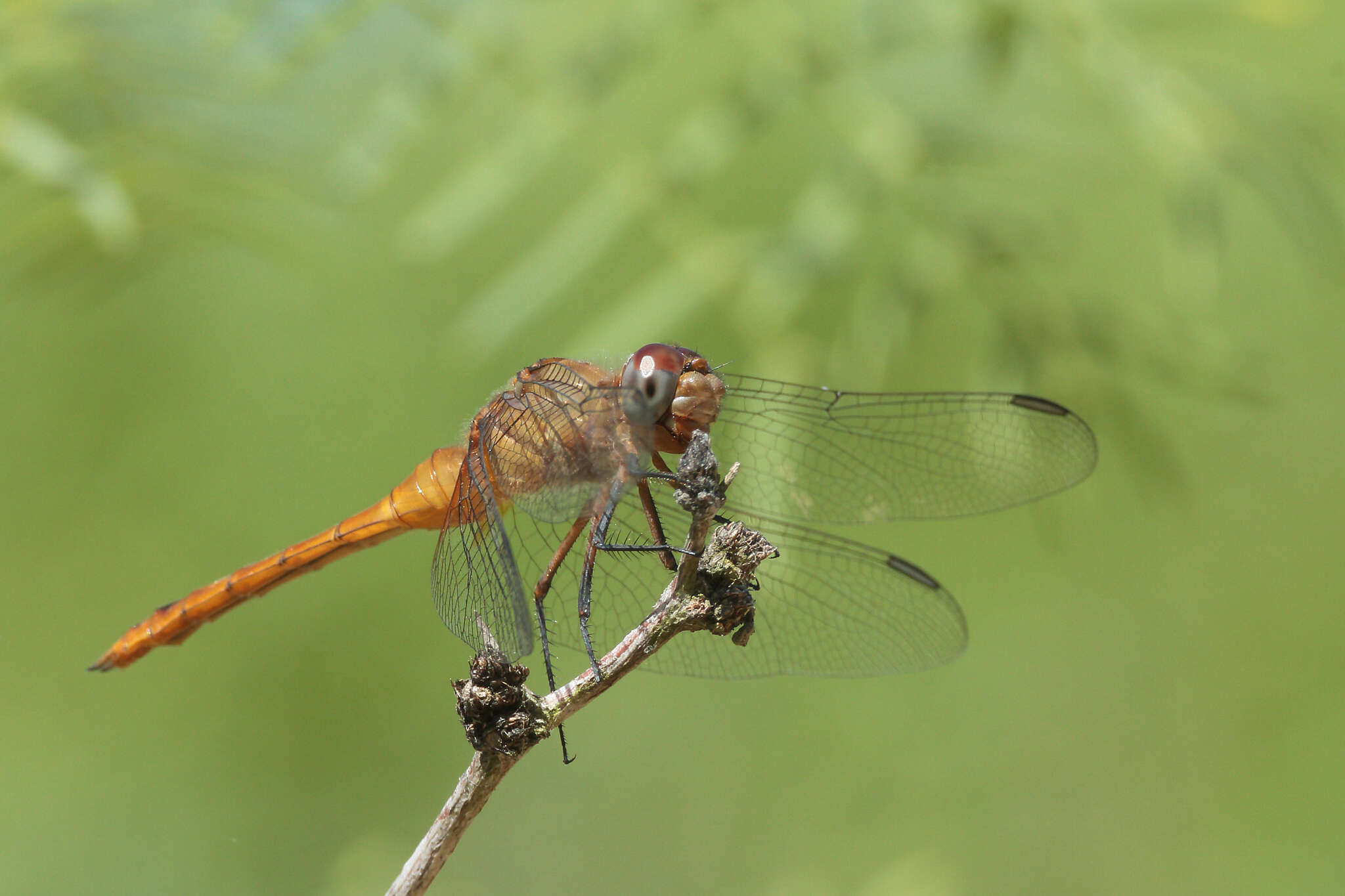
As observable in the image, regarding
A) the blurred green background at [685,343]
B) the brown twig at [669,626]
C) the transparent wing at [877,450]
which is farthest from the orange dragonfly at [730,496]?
the brown twig at [669,626]

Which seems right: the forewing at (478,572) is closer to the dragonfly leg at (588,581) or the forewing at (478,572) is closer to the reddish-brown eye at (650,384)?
the dragonfly leg at (588,581)

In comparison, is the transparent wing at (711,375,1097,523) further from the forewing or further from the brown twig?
the brown twig

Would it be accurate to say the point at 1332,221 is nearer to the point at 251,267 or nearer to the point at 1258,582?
the point at 1258,582

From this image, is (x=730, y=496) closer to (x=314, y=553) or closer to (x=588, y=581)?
(x=588, y=581)

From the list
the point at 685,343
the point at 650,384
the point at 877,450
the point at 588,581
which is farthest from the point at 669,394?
the point at 685,343

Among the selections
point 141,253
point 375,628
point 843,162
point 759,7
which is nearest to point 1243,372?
point 843,162

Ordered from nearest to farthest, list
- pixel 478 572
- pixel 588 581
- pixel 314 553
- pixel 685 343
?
pixel 478 572
pixel 588 581
pixel 314 553
pixel 685 343
